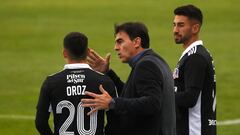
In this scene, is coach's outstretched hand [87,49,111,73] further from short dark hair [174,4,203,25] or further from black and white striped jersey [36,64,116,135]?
short dark hair [174,4,203,25]

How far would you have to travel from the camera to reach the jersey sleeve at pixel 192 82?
29.9 feet

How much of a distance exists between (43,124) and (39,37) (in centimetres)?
2013

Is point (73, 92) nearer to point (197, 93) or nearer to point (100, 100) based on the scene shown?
point (100, 100)

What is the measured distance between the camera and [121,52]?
8.24 m

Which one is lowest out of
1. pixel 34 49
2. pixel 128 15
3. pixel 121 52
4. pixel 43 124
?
pixel 43 124

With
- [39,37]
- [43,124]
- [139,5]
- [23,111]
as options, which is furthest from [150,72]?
[139,5]

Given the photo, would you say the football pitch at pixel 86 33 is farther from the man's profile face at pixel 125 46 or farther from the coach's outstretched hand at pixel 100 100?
the coach's outstretched hand at pixel 100 100

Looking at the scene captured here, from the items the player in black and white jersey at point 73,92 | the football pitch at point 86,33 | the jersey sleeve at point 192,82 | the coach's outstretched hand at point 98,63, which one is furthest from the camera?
the football pitch at point 86,33

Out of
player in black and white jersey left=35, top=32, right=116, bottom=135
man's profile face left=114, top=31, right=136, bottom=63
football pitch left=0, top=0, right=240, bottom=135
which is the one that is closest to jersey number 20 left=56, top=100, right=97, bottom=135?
player in black and white jersey left=35, top=32, right=116, bottom=135

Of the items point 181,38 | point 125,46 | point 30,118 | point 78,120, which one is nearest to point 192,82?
point 181,38

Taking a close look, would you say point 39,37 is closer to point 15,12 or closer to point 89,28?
point 89,28

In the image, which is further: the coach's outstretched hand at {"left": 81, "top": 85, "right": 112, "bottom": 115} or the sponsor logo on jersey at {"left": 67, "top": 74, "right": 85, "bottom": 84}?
the sponsor logo on jersey at {"left": 67, "top": 74, "right": 85, "bottom": 84}

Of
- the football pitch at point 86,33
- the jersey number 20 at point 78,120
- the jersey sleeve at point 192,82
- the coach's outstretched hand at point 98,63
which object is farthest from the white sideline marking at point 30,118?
the jersey number 20 at point 78,120

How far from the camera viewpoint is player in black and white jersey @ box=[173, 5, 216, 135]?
9.16 metres
